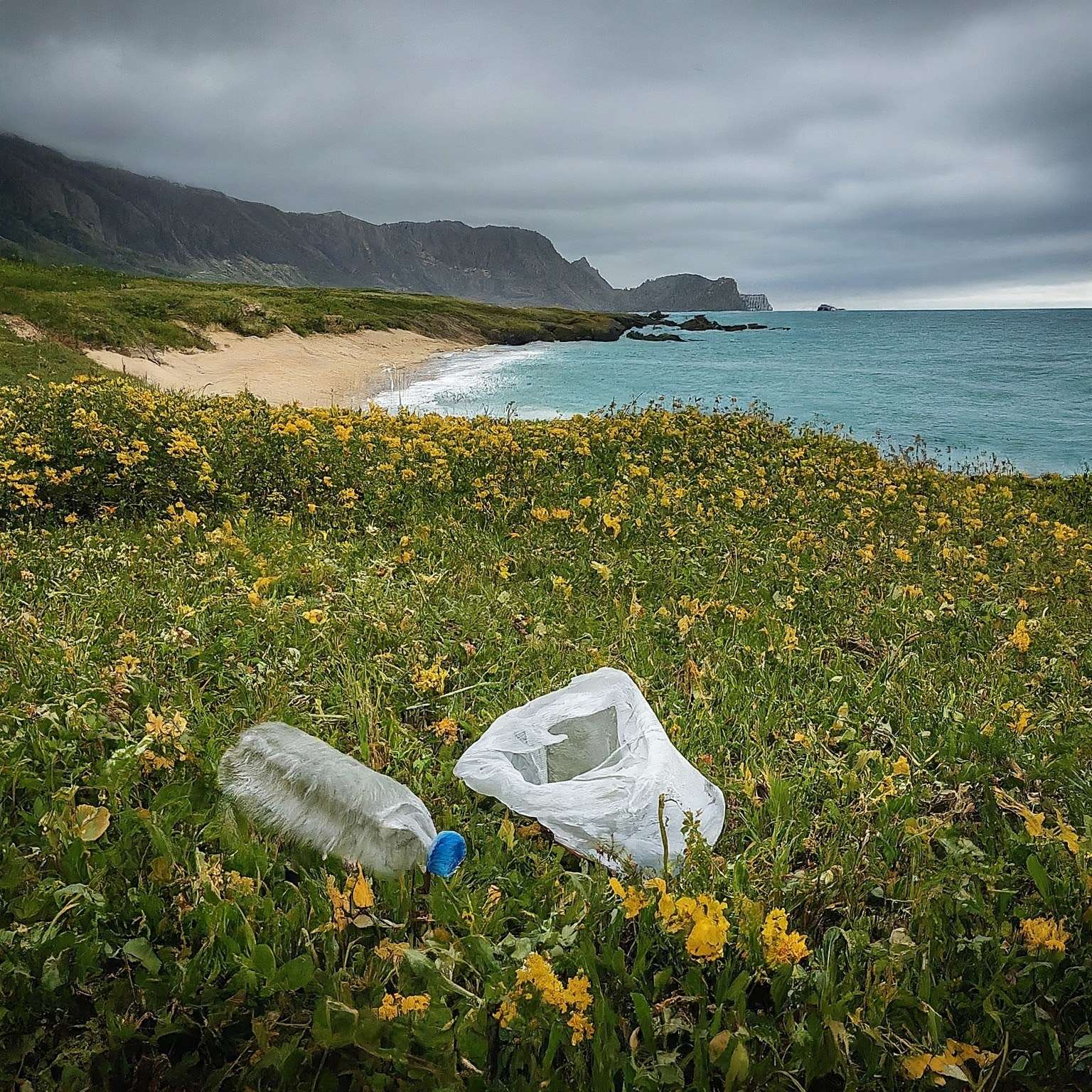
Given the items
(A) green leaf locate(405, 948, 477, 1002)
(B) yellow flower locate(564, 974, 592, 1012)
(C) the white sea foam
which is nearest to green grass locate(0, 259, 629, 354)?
(C) the white sea foam

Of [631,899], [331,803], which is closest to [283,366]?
[331,803]

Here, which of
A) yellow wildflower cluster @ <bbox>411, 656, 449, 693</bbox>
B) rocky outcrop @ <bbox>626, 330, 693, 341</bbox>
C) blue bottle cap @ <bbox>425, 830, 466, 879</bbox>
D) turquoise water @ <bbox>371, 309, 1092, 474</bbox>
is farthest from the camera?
rocky outcrop @ <bbox>626, 330, 693, 341</bbox>

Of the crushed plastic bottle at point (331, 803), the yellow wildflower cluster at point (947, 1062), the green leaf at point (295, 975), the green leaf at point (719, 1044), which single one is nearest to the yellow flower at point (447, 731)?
the crushed plastic bottle at point (331, 803)

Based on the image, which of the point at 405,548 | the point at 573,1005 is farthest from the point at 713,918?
the point at 405,548

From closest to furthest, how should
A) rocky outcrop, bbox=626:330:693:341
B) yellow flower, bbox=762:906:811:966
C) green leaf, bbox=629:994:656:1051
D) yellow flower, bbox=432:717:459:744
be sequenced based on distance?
green leaf, bbox=629:994:656:1051 → yellow flower, bbox=762:906:811:966 → yellow flower, bbox=432:717:459:744 → rocky outcrop, bbox=626:330:693:341

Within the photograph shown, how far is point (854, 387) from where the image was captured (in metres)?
34.5

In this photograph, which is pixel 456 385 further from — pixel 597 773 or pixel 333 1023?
pixel 333 1023

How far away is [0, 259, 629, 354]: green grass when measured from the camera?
18.8m

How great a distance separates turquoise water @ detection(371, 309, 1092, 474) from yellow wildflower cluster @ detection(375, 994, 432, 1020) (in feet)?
29.6

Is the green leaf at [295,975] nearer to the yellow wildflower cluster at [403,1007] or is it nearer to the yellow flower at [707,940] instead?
the yellow wildflower cluster at [403,1007]

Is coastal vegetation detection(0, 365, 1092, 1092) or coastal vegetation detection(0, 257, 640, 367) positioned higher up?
coastal vegetation detection(0, 257, 640, 367)

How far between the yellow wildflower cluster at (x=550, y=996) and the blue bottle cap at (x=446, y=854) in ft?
1.35

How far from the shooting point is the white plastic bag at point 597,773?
2.27 m

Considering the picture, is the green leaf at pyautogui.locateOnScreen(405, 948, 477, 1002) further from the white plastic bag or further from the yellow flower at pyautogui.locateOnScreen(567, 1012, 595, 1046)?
the white plastic bag
